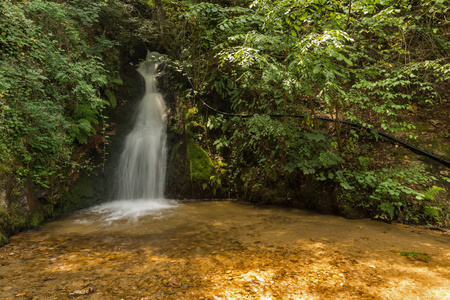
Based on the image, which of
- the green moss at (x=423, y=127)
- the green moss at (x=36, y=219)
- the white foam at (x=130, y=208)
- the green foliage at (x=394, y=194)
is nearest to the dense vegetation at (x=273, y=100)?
the green foliage at (x=394, y=194)

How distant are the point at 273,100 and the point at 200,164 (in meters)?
2.90

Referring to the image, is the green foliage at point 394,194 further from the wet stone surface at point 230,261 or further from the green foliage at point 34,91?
the green foliage at point 34,91

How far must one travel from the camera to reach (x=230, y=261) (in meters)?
2.79

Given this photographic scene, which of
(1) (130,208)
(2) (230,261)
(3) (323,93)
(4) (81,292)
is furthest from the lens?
(1) (130,208)

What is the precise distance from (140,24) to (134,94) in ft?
9.07

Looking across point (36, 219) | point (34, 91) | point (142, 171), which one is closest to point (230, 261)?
point (36, 219)

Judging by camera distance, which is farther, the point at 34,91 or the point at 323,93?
the point at 34,91

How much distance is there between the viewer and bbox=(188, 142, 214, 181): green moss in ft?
21.9

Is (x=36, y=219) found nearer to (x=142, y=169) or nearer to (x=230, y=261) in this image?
(x=142, y=169)

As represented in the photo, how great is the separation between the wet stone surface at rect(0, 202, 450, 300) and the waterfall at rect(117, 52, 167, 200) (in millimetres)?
2728

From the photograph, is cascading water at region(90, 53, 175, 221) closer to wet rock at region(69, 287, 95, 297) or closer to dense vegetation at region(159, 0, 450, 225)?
dense vegetation at region(159, 0, 450, 225)

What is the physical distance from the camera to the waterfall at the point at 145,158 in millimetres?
7207

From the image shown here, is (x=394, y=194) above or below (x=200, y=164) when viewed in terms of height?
below

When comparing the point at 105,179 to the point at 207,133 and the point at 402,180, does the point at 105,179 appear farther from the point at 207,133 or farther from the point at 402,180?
the point at 402,180
